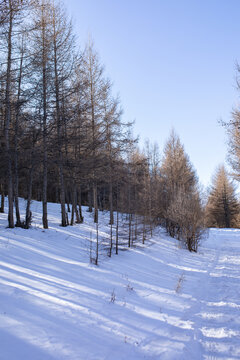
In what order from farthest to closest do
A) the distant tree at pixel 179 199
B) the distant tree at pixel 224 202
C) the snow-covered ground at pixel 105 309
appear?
the distant tree at pixel 224 202 → the distant tree at pixel 179 199 → the snow-covered ground at pixel 105 309

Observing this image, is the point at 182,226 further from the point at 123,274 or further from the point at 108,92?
the point at 108,92

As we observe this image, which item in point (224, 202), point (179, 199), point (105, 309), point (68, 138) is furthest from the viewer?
point (224, 202)

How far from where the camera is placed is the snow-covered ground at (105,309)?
335 cm

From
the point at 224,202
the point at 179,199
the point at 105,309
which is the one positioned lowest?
the point at 105,309

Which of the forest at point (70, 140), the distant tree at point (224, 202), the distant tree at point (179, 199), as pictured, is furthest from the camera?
the distant tree at point (224, 202)

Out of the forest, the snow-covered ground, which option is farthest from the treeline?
the snow-covered ground

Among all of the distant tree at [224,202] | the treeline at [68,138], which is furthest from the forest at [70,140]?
the distant tree at [224,202]

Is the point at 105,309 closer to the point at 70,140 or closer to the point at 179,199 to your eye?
the point at 70,140

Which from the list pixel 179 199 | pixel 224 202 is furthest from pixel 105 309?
pixel 224 202

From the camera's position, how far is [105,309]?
15.2 ft

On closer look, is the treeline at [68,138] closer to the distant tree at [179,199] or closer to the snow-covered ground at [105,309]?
the distant tree at [179,199]

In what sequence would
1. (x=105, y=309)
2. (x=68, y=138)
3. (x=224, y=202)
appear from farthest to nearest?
(x=224, y=202) < (x=68, y=138) < (x=105, y=309)

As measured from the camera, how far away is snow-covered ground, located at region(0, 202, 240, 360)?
11.0 ft

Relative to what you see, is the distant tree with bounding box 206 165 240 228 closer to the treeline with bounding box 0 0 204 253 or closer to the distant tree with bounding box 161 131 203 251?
the distant tree with bounding box 161 131 203 251
